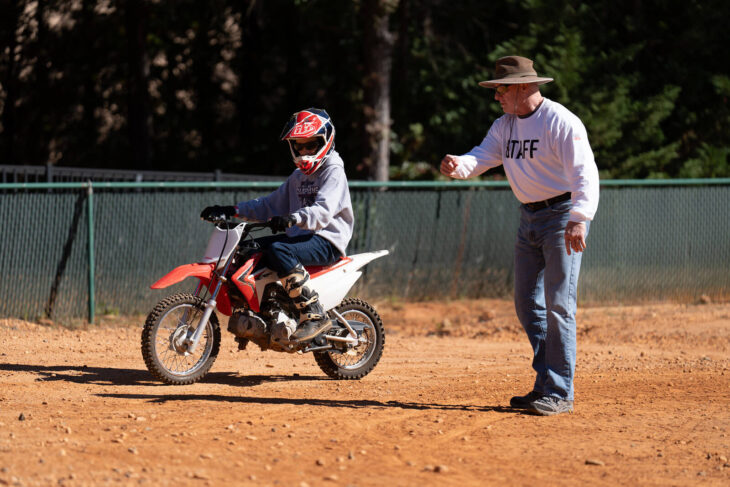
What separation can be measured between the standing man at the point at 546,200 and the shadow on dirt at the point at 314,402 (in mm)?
412

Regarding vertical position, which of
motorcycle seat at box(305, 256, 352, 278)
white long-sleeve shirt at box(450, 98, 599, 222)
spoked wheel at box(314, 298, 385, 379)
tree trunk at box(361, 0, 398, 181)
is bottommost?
spoked wheel at box(314, 298, 385, 379)

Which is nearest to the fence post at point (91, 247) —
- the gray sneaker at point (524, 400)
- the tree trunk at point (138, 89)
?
the gray sneaker at point (524, 400)

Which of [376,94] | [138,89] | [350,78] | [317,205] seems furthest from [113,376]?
[350,78]

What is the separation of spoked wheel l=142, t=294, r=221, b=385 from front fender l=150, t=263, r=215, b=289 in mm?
146

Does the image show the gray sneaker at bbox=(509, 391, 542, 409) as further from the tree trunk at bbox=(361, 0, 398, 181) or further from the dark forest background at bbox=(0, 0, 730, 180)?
the dark forest background at bbox=(0, 0, 730, 180)

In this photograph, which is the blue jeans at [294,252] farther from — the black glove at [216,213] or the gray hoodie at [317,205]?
the black glove at [216,213]

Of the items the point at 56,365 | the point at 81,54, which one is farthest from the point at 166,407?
the point at 81,54

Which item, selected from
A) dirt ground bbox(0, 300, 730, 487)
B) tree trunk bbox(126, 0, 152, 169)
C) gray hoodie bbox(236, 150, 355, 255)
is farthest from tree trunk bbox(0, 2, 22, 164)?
gray hoodie bbox(236, 150, 355, 255)

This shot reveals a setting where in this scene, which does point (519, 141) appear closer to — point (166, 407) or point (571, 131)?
point (571, 131)

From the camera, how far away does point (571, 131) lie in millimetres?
6445

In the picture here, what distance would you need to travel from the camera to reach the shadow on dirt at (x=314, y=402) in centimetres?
691

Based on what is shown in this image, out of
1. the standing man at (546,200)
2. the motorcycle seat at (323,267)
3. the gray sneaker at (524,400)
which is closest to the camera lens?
the standing man at (546,200)

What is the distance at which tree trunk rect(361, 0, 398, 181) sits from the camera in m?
15.5

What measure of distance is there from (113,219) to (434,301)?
14.8ft
